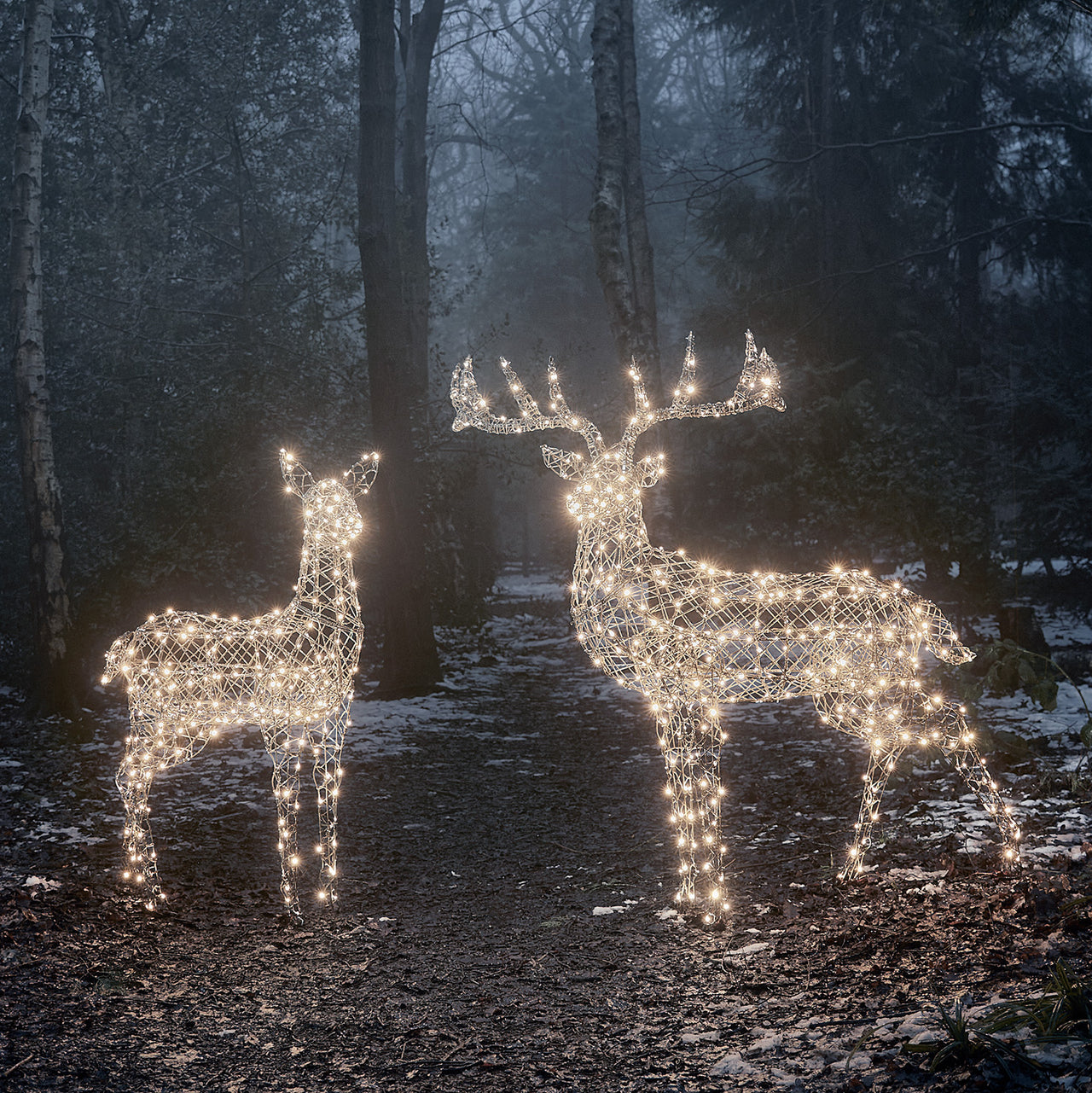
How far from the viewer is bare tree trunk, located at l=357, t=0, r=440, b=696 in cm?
1102

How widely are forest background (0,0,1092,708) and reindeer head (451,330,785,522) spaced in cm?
581

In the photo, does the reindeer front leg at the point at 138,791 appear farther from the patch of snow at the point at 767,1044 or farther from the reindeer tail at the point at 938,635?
the reindeer tail at the point at 938,635

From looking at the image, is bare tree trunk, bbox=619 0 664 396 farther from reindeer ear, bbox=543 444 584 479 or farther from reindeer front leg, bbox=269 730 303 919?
reindeer front leg, bbox=269 730 303 919

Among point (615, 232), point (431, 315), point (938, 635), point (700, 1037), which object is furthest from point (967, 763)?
point (431, 315)

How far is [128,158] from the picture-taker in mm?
14156

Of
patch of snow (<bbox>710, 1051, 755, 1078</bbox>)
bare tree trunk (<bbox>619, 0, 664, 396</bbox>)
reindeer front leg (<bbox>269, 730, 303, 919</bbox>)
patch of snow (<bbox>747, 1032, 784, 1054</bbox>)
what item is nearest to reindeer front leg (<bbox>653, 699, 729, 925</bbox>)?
patch of snow (<bbox>747, 1032, 784, 1054</bbox>)

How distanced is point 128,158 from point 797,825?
527 inches

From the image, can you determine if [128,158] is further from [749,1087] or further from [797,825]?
[749,1087]

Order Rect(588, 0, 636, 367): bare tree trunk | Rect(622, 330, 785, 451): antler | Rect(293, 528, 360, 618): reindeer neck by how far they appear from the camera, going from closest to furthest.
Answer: Rect(622, 330, 785, 451): antler → Rect(293, 528, 360, 618): reindeer neck → Rect(588, 0, 636, 367): bare tree trunk

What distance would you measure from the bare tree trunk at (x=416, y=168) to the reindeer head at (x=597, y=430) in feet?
31.6

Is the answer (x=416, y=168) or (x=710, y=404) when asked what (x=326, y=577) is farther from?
(x=416, y=168)

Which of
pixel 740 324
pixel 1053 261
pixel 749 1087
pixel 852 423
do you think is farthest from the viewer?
pixel 740 324

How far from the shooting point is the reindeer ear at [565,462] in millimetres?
5129

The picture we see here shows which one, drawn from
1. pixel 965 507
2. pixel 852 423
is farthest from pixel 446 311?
pixel 965 507
